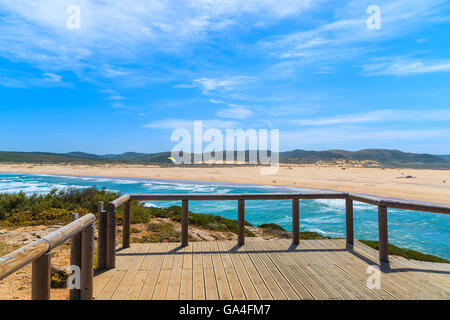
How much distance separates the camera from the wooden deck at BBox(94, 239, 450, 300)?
3.60 m

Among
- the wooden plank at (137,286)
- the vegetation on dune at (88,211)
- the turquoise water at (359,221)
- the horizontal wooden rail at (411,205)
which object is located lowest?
the turquoise water at (359,221)

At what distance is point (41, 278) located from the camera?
2.20 meters

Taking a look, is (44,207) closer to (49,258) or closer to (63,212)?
(63,212)

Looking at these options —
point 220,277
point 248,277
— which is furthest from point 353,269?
point 220,277

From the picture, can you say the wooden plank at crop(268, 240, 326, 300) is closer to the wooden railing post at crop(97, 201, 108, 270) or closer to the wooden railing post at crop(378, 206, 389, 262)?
the wooden railing post at crop(378, 206, 389, 262)

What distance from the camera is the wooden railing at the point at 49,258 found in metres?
1.82

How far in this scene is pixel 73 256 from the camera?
2.95 metres

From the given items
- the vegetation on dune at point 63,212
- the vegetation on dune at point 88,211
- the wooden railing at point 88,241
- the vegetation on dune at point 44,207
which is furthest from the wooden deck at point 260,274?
the vegetation on dune at point 44,207

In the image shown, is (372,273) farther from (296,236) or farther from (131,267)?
(131,267)

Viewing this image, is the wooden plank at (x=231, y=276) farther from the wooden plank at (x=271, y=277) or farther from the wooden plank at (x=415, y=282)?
the wooden plank at (x=415, y=282)

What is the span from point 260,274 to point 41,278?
291 cm

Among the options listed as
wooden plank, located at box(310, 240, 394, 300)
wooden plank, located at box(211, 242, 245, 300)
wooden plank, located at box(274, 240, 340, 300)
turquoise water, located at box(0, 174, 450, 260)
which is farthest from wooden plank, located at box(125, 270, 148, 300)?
turquoise water, located at box(0, 174, 450, 260)

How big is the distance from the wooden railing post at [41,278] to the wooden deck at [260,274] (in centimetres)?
139
